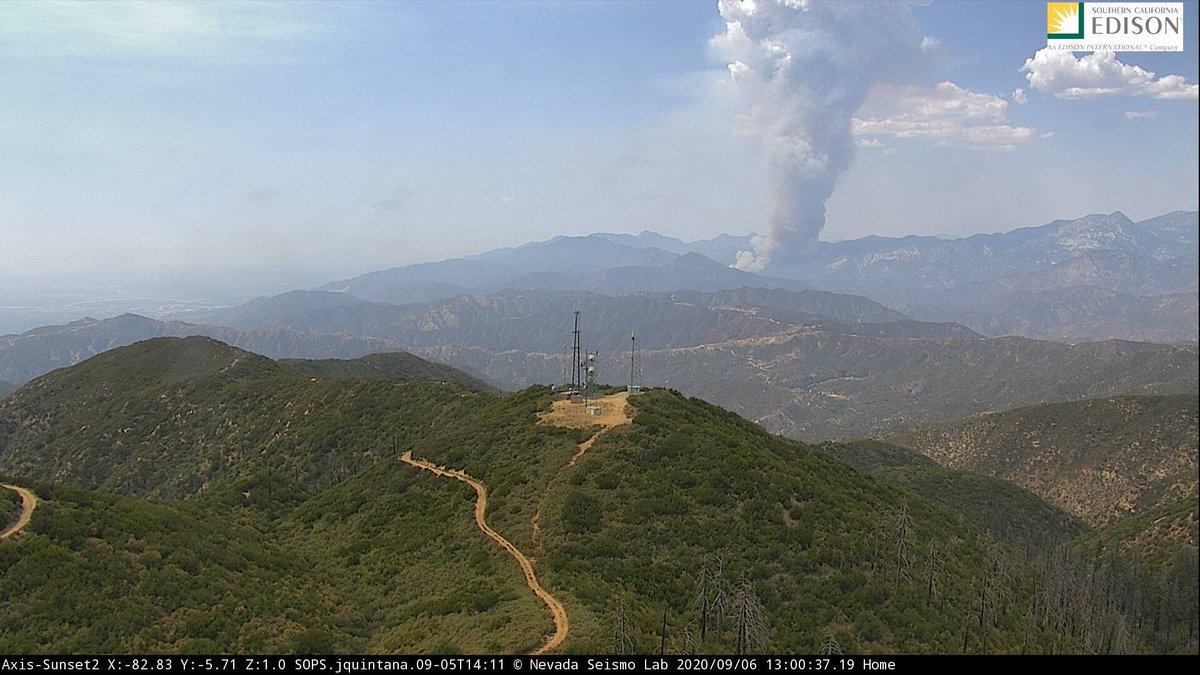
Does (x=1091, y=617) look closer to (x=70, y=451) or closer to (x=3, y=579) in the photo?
(x=3, y=579)

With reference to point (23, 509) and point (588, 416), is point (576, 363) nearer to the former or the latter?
point (588, 416)

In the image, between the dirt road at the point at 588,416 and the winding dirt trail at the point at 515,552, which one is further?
the dirt road at the point at 588,416

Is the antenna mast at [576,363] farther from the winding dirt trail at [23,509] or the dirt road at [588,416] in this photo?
the winding dirt trail at [23,509]

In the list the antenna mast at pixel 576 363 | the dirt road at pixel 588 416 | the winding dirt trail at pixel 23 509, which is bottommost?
the winding dirt trail at pixel 23 509

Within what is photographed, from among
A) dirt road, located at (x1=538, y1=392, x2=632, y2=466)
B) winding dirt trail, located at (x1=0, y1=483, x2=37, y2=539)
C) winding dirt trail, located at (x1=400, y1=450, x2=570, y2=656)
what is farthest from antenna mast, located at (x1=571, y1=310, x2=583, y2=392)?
winding dirt trail, located at (x1=0, y1=483, x2=37, y2=539)

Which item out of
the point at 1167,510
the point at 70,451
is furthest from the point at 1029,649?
the point at 70,451

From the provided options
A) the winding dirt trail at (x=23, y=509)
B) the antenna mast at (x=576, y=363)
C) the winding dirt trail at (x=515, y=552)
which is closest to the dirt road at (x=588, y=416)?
the antenna mast at (x=576, y=363)
